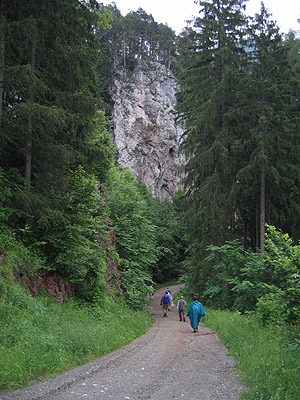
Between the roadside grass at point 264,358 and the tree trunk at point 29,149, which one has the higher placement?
the tree trunk at point 29,149

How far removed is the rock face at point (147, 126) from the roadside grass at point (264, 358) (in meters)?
48.2

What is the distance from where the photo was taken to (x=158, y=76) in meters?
62.0

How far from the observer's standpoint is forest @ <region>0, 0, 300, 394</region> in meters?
8.74

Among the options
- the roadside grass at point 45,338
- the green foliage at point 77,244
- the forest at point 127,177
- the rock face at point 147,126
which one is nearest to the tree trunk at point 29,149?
the forest at point 127,177

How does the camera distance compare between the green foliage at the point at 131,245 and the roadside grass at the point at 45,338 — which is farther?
the green foliage at the point at 131,245

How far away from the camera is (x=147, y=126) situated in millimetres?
59312

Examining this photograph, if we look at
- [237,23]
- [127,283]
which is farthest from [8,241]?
[237,23]

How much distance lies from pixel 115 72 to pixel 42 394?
5993 cm

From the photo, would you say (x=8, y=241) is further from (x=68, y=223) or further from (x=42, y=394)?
(x=42, y=394)

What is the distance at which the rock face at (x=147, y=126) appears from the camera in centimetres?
5788

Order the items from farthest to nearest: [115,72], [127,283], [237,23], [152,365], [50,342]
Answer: [115,72], [237,23], [127,283], [152,365], [50,342]

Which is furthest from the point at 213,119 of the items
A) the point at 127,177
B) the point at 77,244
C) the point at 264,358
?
the point at 127,177

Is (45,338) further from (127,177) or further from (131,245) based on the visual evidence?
(127,177)

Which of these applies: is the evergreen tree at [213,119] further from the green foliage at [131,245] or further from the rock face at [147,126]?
the rock face at [147,126]
